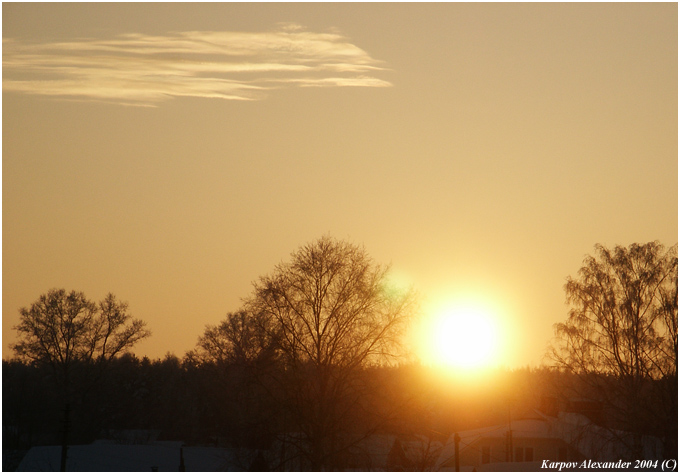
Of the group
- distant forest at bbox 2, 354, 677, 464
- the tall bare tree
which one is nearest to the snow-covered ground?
distant forest at bbox 2, 354, 677, 464

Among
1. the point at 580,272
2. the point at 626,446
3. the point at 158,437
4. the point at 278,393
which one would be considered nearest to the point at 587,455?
the point at 626,446

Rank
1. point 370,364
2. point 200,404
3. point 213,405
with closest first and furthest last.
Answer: point 370,364 < point 213,405 < point 200,404

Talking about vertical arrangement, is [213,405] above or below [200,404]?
below

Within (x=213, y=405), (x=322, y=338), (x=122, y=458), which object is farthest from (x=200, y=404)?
(x=322, y=338)

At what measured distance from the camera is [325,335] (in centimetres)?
4159

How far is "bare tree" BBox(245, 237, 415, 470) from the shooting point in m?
40.9

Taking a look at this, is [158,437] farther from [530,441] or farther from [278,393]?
[278,393]

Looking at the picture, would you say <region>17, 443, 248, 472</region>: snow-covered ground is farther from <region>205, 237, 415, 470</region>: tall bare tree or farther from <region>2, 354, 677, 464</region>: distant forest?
<region>205, 237, 415, 470</region>: tall bare tree

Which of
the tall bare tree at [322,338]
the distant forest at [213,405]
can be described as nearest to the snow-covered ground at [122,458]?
the distant forest at [213,405]

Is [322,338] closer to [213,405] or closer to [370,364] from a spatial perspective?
[370,364]

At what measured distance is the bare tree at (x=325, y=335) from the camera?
40.9 metres

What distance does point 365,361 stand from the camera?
136ft

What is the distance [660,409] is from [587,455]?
15.3ft

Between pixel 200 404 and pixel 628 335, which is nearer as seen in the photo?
pixel 628 335
